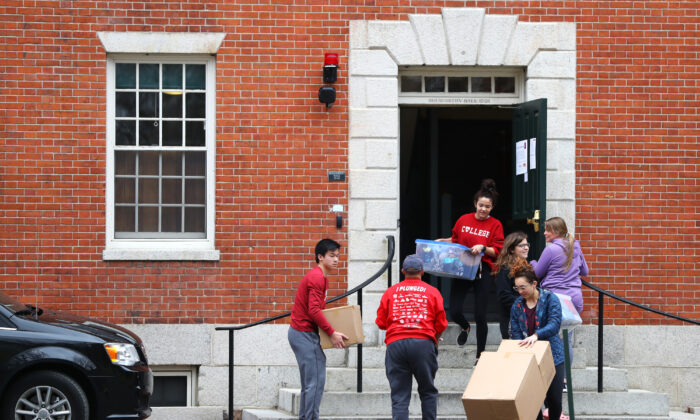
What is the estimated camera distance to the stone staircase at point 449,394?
10312 millimetres

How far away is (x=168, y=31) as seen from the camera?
1202cm

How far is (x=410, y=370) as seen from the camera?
8.89m

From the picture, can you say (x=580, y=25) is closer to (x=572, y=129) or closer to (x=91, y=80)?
(x=572, y=129)

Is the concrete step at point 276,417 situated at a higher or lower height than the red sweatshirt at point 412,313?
lower

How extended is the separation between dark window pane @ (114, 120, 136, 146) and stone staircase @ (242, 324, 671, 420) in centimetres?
332

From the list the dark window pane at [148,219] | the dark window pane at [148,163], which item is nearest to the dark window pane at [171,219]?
the dark window pane at [148,219]

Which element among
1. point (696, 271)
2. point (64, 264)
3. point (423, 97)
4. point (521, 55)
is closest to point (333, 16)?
point (423, 97)

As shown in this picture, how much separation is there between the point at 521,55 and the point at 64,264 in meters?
5.60

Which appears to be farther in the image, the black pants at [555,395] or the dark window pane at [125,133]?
the dark window pane at [125,133]

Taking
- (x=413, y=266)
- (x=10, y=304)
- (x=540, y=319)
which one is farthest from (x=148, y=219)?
(x=540, y=319)

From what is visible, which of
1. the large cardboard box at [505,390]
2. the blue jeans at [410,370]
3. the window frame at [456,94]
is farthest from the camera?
the window frame at [456,94]

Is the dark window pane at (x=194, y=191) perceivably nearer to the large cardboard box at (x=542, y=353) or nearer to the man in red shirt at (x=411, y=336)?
the man in red shirt at (x=411, y=336)

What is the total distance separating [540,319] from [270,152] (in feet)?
14.3

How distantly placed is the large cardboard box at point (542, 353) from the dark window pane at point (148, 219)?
5153 mm
